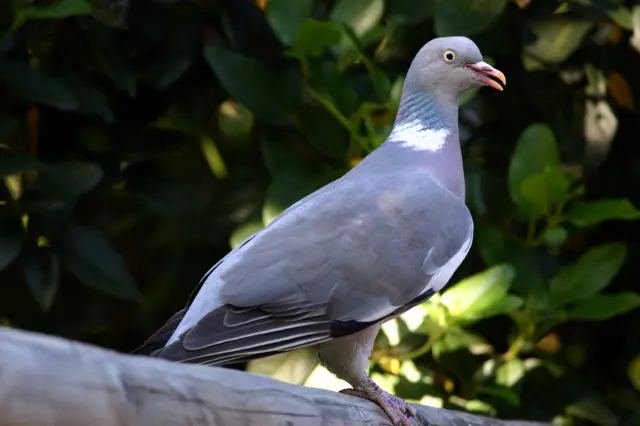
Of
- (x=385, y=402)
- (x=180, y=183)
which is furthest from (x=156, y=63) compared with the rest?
(x=385, y=402)

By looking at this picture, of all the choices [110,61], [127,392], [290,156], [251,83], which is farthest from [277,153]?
[127,392]

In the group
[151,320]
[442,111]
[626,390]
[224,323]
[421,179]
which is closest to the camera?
[224,323]

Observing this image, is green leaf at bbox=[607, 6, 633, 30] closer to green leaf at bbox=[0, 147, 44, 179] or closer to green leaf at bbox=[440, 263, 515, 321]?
green leaf at bbox=[440, 263, 515, 321]

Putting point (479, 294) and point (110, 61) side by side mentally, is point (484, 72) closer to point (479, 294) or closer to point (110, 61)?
point (479, 294)

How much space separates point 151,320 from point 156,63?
573mm

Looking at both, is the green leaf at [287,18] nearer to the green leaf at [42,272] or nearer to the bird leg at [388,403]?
the green leaf at [42,272]

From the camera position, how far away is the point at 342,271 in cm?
163

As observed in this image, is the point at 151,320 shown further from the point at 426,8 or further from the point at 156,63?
the point at 426,8

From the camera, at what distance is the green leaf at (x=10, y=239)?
2.03m

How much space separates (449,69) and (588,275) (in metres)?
0.57

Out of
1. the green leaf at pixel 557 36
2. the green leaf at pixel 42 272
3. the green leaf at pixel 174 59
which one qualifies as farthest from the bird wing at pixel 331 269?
the green leaf at pixel 557 36

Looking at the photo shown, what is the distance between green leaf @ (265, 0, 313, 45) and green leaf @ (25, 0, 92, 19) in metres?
0.36

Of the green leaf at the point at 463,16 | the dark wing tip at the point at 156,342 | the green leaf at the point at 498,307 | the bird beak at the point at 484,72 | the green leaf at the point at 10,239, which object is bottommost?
the green leaf at the point at 498,307

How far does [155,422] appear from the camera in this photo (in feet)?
3.81
